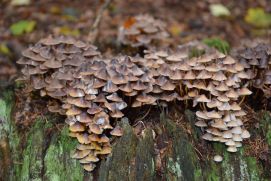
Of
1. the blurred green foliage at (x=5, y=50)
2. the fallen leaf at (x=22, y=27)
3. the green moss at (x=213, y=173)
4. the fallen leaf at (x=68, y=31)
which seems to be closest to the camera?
the green moss at (x=213, y=173)

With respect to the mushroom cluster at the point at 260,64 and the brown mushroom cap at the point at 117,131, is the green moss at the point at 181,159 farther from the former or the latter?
the mushroom cluster at the point at 260,64

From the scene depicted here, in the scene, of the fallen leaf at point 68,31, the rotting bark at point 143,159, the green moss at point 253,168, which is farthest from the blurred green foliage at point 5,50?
the green moss at point 253,168

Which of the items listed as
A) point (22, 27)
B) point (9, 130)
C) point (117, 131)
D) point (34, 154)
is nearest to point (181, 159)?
point (117, 131)

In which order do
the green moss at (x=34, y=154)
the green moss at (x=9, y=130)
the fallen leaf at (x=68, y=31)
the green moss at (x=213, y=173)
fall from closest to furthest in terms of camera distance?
the green moss at (x=213, y=173)
the green moss at (x=34, y=154)
the green moss at (x=9, y=130)
the fallen leaf at (x=68, y=31)

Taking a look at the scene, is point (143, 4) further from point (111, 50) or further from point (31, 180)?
point (31, 180)

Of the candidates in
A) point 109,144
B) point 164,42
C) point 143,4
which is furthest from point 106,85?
point 143,4

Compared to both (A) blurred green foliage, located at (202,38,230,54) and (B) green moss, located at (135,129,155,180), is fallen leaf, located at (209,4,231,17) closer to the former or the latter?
(A) blurred green foliage, located at (202,38,230,54)

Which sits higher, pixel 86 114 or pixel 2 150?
pixel 86 114
